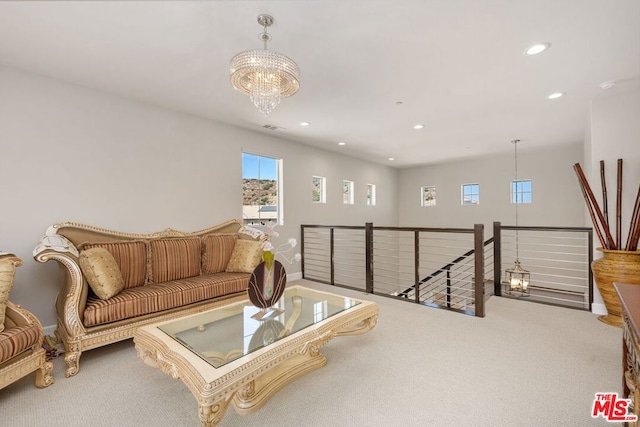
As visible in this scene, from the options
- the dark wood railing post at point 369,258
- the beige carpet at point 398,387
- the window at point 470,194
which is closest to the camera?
the beige carpet at point 398,387

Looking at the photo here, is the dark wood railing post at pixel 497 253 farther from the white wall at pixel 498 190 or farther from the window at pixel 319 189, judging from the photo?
the window at pixel 319 189

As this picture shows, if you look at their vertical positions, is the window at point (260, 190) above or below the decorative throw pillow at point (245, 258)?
above

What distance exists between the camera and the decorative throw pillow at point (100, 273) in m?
2.40

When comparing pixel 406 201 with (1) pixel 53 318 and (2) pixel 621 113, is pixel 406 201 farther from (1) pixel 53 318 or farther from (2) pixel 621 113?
(1) pixel 53 318

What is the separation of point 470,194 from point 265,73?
6.73m

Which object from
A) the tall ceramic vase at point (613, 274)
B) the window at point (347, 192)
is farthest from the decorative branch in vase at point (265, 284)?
the window at point (347, 192)

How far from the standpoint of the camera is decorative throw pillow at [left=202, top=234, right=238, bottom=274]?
11.5ft

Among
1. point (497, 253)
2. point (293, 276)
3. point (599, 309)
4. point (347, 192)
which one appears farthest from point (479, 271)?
point (347, 192)

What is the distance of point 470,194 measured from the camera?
7.28 meters

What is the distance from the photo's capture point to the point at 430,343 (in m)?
2.54

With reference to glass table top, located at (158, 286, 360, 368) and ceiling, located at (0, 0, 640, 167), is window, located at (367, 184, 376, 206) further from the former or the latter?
glass table top, located at (158, 286, 360, 368)

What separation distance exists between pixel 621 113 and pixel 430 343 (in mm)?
3256

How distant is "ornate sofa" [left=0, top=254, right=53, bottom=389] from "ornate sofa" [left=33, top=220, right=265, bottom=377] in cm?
19

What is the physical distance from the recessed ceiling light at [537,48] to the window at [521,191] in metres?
5.03
